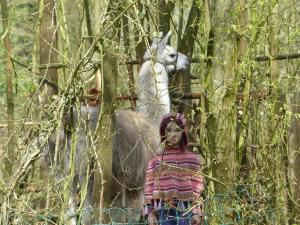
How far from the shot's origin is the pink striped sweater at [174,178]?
18.7ft

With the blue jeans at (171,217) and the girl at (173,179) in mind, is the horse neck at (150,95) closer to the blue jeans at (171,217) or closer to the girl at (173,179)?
the girl at (173,179)

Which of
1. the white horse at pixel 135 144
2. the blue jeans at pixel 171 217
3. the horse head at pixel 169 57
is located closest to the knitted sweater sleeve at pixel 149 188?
the blue jeans at pixel 171 217

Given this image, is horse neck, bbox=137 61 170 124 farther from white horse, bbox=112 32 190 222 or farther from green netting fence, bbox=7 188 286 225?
green netting fence, bbox=7 188 286 225

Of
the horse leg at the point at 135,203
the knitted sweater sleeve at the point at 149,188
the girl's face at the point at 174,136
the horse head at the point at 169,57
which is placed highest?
the horse head at the point at 169,57

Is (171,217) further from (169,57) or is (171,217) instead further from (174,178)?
(169,57)

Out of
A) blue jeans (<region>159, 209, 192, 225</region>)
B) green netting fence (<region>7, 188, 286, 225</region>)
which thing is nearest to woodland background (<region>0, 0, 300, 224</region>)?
green netting fence (<region>7, 188, 286, 225</region>)

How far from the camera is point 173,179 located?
578 cm

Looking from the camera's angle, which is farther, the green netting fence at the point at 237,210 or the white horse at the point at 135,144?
the white horse at the point at 135,144

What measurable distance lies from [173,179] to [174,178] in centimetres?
1

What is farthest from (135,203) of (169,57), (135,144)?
(169,57)

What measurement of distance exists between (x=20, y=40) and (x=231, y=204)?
490 inches

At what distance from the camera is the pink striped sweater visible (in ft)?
18.7

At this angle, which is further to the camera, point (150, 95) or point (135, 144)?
point (150, 95)

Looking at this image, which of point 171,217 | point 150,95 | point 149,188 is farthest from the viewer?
point 150,95
